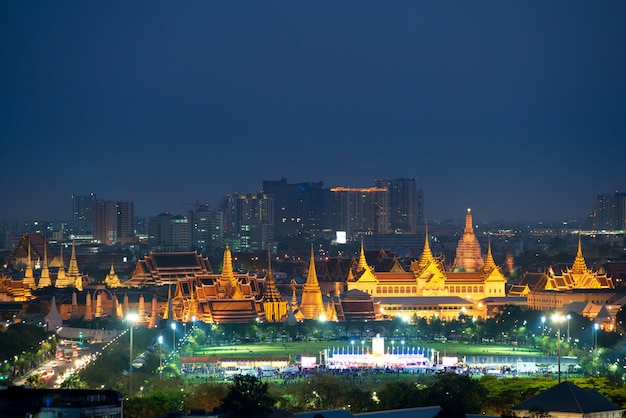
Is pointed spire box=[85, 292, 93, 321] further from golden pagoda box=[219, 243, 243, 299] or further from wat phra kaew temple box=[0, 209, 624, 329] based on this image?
golden pagoda box=[219, 243, 243, 299]

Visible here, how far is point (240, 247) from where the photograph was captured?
19525 cm

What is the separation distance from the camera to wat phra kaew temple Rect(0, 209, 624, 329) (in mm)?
92562

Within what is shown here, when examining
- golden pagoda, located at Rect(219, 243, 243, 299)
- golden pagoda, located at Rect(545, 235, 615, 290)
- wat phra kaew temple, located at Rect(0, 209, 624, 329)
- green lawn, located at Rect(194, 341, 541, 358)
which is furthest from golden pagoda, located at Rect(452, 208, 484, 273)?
green lawn, located at Rect(194, 341, 541, 358)

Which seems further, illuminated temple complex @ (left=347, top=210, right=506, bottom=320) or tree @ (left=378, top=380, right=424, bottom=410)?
illuminated temple complex @ (left=347, top=210, right=506, bottom=320)

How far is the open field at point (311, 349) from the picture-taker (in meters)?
76.6

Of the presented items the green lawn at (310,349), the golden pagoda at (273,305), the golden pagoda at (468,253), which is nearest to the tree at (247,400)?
the green lawn at (310,349)

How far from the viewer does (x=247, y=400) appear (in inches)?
1686

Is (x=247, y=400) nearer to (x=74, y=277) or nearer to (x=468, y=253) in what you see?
(x=74, y=277)

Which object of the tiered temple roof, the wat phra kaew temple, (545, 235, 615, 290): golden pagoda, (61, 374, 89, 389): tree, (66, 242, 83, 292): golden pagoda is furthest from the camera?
the tiered temple roof

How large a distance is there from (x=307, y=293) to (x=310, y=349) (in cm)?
1637

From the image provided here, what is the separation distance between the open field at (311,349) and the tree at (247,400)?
3017cm

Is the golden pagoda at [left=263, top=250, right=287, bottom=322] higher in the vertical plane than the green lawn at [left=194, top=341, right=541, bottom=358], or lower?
higher

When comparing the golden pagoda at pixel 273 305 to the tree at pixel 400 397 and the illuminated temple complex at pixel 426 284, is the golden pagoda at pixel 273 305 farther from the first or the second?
the tree at pixel 400 397

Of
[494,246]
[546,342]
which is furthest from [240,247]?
[546,342]
